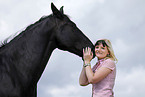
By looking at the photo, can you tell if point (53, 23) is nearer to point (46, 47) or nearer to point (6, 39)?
point (46, 47)

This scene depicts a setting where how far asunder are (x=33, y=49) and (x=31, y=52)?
0.24 feet

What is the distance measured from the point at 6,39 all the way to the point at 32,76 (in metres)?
1.13

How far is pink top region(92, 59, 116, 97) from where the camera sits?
3053mm

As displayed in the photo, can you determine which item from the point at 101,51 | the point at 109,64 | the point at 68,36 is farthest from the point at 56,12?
the point at 109,64

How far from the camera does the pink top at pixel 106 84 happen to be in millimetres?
3053

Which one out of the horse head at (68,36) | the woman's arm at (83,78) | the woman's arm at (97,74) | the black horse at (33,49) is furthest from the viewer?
the horse head at (68,36)

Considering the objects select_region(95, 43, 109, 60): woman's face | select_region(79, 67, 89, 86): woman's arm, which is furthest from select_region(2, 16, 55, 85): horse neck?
select_region(95, 43, 109, 60): woman's face

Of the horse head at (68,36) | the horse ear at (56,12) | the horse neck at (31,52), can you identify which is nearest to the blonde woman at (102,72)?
the horse head at (68,36)

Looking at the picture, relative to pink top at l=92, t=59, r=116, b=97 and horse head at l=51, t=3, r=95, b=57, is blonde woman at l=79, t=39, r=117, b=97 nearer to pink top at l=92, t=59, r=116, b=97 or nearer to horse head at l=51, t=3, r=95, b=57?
pink top at l=92, t=59, r=116, b=97

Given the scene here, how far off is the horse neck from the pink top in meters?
1.18

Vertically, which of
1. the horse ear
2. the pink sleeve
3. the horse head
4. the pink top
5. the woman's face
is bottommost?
the pink top

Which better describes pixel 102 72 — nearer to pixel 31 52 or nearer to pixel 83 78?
pixel 83 78

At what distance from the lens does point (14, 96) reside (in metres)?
3.41

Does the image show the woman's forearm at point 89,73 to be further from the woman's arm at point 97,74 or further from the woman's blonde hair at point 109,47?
the woman's blonde hair at point 109,47
